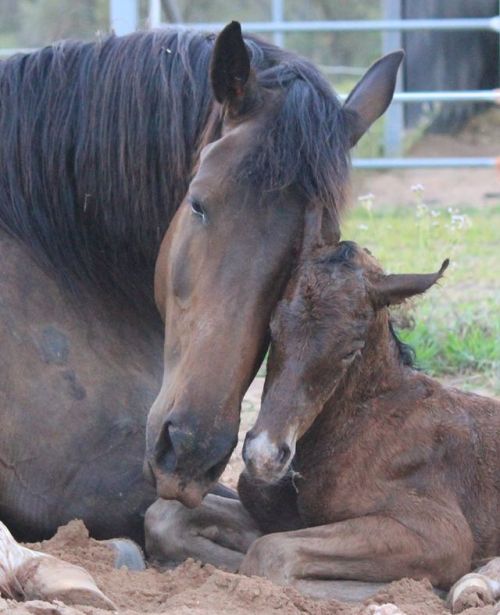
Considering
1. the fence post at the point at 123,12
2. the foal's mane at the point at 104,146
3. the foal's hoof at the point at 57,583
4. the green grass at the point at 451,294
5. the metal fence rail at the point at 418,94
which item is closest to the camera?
the foal's hoof at the point at 57,583

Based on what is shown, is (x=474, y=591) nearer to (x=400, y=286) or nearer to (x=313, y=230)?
(x=400, y=286)

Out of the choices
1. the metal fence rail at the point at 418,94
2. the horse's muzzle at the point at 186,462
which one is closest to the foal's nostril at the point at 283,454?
the horse's muzzle at the point at 186,462

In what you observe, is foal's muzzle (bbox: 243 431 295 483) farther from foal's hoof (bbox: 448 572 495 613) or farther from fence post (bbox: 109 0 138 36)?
fence post (bbox: 109 0 138 36)

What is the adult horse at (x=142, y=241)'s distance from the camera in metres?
3.21

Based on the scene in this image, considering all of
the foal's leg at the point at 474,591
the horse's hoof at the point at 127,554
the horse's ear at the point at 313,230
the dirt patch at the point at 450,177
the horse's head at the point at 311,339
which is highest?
the horse's ear at the point at 313,230

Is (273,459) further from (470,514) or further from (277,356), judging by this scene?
(470,514)

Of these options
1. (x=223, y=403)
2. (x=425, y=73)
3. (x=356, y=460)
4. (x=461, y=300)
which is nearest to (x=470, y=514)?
(x=356, y=460)

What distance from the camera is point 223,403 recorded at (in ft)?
10.3

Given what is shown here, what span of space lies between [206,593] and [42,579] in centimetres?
43

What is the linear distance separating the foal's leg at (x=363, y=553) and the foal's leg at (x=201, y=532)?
25cm

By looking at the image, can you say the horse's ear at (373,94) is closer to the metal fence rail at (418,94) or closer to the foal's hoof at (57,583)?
the foal's hoof at (57,583)

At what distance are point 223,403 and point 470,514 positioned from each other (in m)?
0.95

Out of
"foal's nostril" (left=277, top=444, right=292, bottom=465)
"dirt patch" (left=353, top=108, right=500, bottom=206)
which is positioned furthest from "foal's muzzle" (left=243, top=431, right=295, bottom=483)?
"dirt patch" (left=353, top=108, right=500, bottom=206)

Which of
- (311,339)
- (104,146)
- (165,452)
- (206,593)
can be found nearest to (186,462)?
(165,452)
